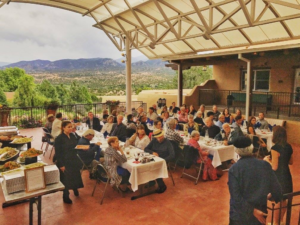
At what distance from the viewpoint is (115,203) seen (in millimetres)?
4777

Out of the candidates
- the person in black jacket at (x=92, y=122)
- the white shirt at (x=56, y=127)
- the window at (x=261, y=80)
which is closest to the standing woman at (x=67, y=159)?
the white shirt at (x=56, y=127)

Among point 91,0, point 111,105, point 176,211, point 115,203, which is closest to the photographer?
point 176,211

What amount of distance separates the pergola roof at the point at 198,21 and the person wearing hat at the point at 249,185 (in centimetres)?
584

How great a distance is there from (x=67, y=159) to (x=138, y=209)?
4.99 feet

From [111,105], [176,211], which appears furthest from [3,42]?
[176,211]

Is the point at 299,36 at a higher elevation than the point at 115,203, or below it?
higher

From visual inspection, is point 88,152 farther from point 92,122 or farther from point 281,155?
point 281,155

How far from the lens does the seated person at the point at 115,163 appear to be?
15.5 feet

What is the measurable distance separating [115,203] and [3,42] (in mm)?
83243

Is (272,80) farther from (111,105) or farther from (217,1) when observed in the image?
(111,105)

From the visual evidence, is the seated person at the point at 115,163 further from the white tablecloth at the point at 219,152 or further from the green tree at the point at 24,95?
the green tree at the point at 24,95

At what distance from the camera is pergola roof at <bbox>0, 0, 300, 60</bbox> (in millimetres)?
8586

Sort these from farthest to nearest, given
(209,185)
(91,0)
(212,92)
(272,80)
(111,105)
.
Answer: (212,92) < (111,105) < (272,80) < (91,0) < (209,185)

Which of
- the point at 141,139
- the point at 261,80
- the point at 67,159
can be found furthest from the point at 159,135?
the point at 261,80
